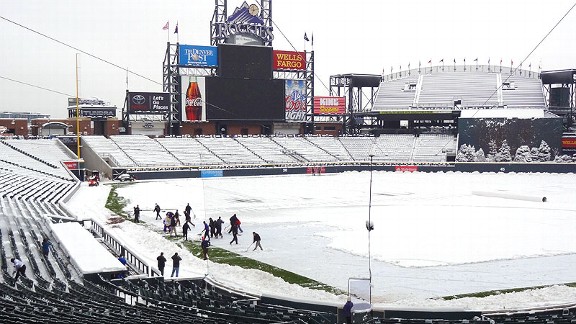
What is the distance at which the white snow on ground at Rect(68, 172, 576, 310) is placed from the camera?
18.9 metres

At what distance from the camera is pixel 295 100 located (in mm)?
85375

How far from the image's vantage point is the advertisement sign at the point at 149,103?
78312mm

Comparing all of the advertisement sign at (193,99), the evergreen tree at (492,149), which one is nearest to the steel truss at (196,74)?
the advertisement sign at (193,99)

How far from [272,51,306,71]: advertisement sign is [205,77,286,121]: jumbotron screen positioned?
121 inches

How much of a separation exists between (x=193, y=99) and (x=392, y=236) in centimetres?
5581

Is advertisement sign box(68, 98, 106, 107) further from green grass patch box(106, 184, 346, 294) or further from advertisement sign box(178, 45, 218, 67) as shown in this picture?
green grass patch box(106, 184, 346, 294)

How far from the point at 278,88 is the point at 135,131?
20.9 metres

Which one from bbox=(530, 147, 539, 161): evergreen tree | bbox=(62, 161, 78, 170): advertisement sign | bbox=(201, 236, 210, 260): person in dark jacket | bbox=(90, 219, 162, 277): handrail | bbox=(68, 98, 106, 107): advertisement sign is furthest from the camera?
bbox=(68, 98, 106, 107): advertisement sign

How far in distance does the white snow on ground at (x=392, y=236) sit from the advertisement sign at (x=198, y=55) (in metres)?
28.8

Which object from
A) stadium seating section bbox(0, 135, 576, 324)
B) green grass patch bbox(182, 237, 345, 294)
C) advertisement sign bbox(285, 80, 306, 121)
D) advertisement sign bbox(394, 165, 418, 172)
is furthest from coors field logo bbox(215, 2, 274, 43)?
green grass patch bbox(182, 237, 345, 294)

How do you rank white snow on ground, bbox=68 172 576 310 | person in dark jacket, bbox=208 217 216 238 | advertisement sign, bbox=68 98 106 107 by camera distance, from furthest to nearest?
advertisement sign, bbox=68 98 106 107, person in dark jacket, bbox=208 217 216 238, white snow on ground, bbox=68 172 576 310

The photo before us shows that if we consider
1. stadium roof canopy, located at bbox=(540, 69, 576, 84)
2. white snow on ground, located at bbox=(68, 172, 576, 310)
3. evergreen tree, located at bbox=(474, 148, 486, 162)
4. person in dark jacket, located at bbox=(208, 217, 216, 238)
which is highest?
stadium roof canopy, located at bbox=(540, 69, 576, 84)

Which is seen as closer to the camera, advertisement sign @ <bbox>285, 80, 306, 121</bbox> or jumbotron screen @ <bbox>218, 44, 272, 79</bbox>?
jumbotron screen @ <bbox>218, 44, 272, 79</bbox>

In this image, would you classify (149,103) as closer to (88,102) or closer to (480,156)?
(88,102)
